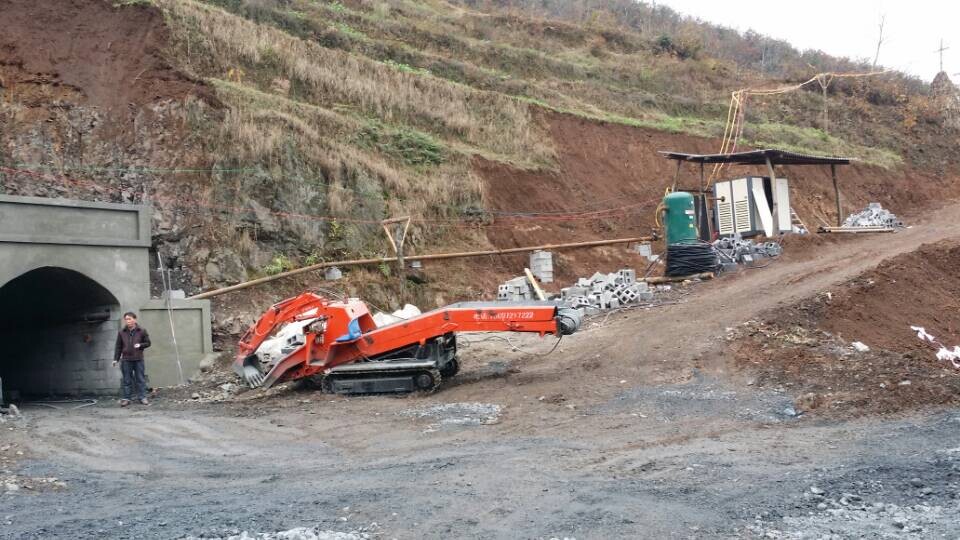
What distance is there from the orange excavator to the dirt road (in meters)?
0.45

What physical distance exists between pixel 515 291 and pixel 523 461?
11.1 meters

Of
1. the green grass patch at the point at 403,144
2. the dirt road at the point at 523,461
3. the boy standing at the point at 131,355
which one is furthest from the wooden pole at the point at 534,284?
the boy standing at the point at 131,355

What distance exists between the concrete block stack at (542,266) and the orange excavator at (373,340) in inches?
320

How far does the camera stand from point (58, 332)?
17.7 metres

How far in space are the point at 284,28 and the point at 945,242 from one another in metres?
21.3

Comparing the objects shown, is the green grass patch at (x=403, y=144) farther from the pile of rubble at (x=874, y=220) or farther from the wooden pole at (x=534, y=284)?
the pile of rubble at (x=874, y=220)

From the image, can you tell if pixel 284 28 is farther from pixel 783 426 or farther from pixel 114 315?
pixel 783 426

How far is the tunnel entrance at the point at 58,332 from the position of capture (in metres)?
16.5

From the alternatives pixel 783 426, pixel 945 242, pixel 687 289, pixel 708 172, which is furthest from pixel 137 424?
pixel 708 172

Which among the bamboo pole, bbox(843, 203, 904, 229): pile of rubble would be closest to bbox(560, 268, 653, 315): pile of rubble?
the bamboo pole

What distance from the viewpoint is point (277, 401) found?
14273mm

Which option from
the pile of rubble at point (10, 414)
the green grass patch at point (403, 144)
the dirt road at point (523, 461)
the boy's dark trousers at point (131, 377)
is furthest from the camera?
the green grass patch at point (403, 144)

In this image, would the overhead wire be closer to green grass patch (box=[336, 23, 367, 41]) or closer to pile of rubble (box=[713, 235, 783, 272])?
pile of rubble (box=[713, 235, 783, 272])

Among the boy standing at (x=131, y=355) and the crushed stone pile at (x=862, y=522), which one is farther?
the boy standing at (x=131, y=355)
